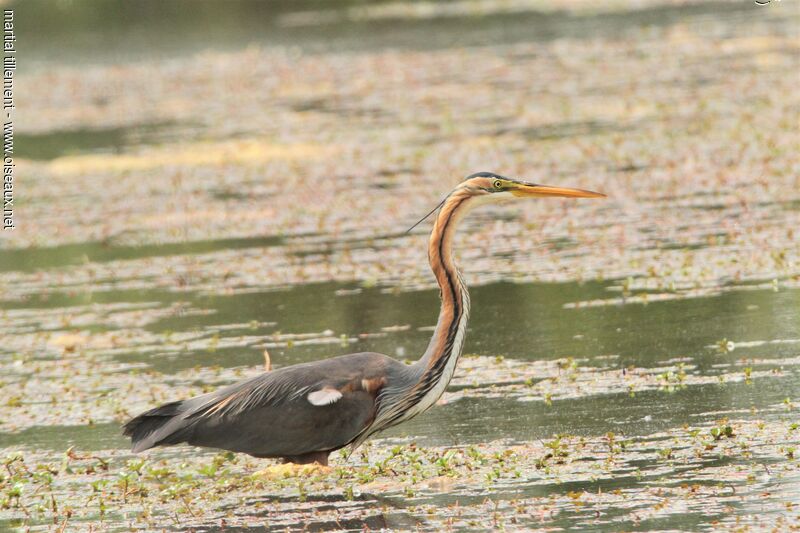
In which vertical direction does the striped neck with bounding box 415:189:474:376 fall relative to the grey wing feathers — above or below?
above


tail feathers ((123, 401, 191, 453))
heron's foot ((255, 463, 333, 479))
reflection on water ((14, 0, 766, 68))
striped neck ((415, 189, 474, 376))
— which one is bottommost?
heron's foot ((255, 463, 333, 479))

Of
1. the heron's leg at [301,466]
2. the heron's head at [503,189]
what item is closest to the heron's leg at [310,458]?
the heron's leg at [301,466]

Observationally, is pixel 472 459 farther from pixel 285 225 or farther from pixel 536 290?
pixel 285 225

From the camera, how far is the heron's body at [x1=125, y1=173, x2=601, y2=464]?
8.63m

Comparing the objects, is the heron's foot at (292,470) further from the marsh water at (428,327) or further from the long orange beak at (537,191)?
the long orange beak at (537,191)

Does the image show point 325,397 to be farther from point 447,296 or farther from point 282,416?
point 447,296

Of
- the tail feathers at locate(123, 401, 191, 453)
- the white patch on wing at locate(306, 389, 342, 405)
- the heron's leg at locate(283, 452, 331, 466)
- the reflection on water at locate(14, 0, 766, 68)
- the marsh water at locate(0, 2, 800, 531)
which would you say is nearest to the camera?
the marsh water at locate(0, 2, 800, 531)

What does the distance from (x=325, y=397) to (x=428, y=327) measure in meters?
4.09

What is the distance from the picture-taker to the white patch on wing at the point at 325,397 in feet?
28.1

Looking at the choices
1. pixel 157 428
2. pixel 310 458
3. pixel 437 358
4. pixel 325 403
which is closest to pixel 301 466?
pixel 310 458

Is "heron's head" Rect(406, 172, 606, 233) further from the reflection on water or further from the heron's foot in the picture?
the reflection on water

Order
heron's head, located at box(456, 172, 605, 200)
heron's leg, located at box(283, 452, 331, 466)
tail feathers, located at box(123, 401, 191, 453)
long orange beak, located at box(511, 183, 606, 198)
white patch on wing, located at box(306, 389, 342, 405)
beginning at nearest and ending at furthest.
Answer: white patch on wing, located at box(306, 389, 342, 405), tail feathers, located at box(123, 401, 191, 453), heron's leg, located at box(283, 452, 331, 466), heron's head, located at box(456, 172, 605, 200), long orange beak, located at box(511, 183, 606, 198)

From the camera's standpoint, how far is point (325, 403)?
855 centimetres

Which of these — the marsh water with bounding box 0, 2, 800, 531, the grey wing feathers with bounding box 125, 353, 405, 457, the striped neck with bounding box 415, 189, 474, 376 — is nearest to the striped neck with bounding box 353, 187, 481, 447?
the striped neck with bounding box 415, 189, 474, 376
